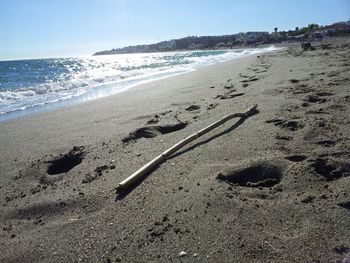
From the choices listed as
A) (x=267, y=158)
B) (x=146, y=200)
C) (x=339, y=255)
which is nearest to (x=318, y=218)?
(x=339, y=255)

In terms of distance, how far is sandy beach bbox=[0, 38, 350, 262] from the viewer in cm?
224

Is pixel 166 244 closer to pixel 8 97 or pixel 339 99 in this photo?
pixel 339 99

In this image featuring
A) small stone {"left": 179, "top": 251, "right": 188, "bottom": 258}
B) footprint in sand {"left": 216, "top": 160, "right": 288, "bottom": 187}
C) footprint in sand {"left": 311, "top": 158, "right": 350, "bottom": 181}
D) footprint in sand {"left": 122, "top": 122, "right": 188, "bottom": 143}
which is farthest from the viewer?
footprint in sand {"left": 122, "top": 122, "right": 188, "bottom": 143}

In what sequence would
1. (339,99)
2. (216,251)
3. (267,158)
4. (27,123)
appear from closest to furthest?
(216,251) < (267,158) < (339,99) < (27,123)

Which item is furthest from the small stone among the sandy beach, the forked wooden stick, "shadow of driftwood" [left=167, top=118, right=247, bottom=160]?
"shadow of driftwood" [left=167, top=118, right=247, bottom=160]

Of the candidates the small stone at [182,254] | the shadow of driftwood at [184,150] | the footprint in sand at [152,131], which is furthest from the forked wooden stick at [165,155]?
the small stone at [182,254]

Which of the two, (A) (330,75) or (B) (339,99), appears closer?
(B) (339,99)

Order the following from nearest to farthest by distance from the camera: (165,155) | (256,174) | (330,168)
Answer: (330,168) < (256,174) < (165,155)

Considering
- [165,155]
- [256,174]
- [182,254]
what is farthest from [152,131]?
[182,254]

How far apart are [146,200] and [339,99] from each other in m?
3.73

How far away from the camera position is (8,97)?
12484 millimetres

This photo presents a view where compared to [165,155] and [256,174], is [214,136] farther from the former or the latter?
[256,174]

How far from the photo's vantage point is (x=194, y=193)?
2.89 metres

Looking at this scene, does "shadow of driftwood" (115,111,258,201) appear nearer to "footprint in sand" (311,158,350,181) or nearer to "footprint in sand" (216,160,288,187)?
"footprint in sand" (216,160,288,187)
